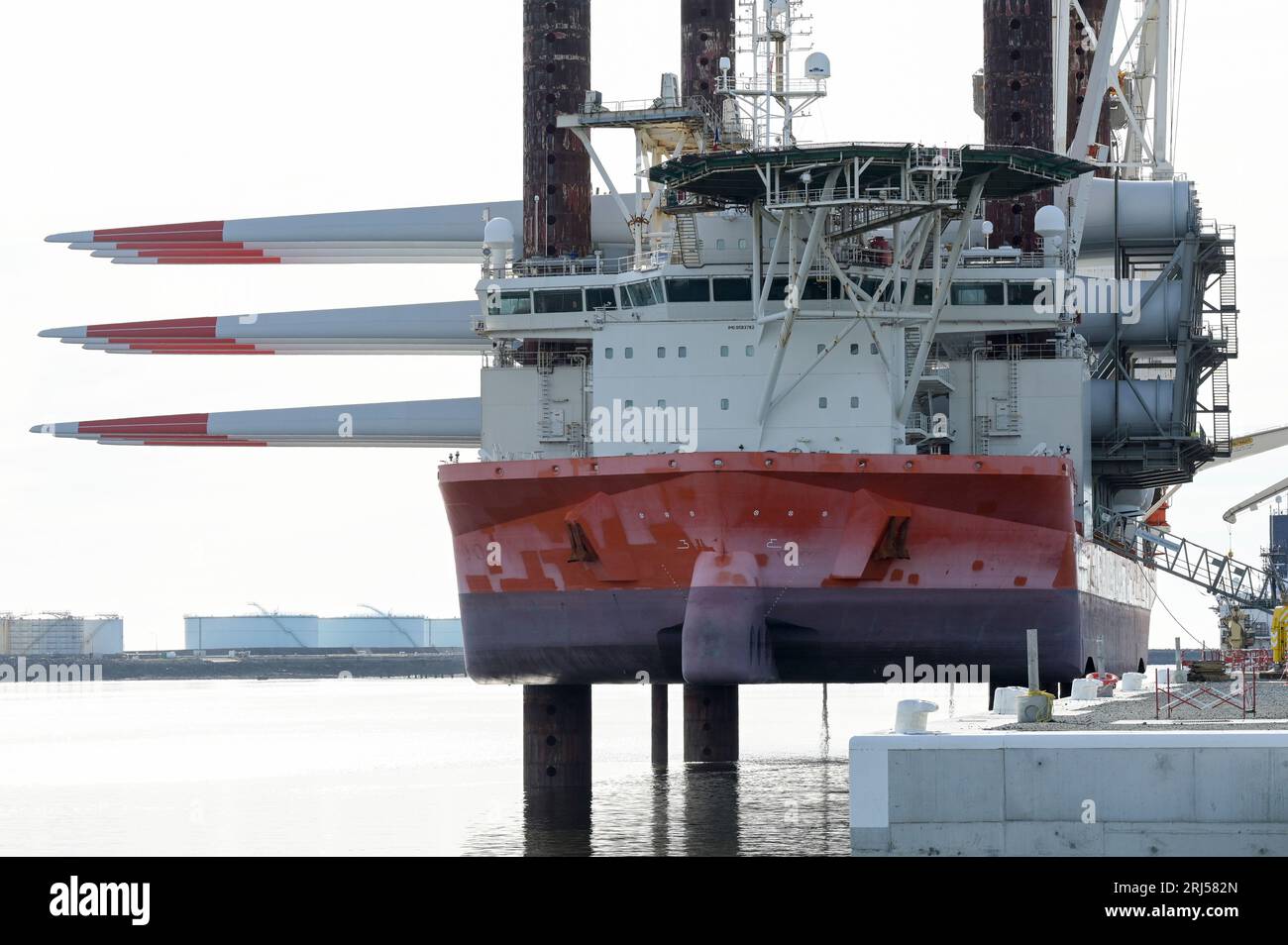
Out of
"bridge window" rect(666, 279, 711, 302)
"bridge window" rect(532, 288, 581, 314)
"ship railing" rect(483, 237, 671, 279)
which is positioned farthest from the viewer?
"bridge window" rect(532, 288, 581, 314)

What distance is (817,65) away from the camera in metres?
48.3

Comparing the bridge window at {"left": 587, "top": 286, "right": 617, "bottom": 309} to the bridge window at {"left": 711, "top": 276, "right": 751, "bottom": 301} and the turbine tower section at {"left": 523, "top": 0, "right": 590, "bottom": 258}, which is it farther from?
the turbine tower section at {"left": 523, "top": 0, "right": 590, "bottom": 258}

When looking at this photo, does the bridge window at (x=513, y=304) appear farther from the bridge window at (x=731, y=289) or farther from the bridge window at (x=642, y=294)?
the bridge window at (x=731, y=289)

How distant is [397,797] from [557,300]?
782 inches

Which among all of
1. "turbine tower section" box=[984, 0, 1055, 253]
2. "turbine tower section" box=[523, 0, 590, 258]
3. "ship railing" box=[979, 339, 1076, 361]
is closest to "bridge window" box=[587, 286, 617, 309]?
"turbine tower section" box=[523, 0, 590, 258]

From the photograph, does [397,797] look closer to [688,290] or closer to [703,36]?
[688,290]

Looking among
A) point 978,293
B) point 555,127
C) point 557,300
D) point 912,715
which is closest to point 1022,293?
point 978,293

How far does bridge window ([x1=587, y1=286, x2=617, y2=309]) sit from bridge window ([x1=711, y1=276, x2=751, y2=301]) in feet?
8.56

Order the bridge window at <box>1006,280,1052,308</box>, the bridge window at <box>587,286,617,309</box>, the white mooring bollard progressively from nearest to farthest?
the white mooring bollard, the bridge window at <box>587,286,617,309</box>, the bridge window at <box>1006,280,1052,308</box>

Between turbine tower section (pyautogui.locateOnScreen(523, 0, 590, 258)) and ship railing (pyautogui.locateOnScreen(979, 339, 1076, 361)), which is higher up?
turbine tower section (pyautogui.locateOnScreen(523, 0, 590, 258))

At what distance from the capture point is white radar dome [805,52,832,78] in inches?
1901
